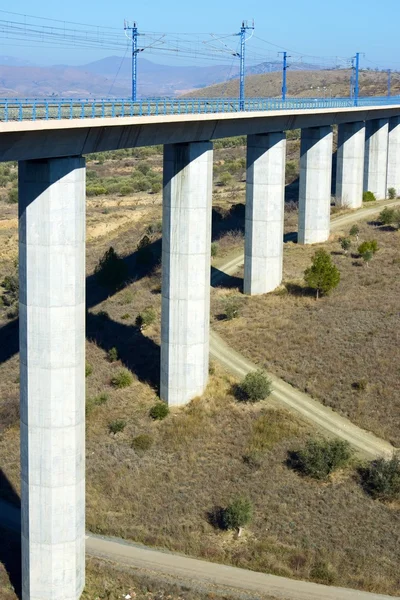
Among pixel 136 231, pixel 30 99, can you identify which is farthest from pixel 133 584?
pixel 136 231

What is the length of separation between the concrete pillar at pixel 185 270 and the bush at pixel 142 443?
3101 mm

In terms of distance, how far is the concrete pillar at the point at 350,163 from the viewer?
63.9 meters

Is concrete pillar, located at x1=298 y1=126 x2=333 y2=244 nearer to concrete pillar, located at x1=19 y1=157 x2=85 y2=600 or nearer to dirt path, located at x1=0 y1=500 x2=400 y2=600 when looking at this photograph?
dirt path, located at x1=0 y1=500 x2=400 y2=600

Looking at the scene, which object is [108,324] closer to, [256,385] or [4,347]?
[4,347]

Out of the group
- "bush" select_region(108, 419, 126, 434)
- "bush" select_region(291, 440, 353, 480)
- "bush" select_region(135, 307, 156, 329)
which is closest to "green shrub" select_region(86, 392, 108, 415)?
"bush" select_region(108, 419, 126, 434)

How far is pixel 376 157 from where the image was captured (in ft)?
237

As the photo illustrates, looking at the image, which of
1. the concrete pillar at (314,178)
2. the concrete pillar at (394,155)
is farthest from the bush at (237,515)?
the concrete pillar at (394,155)

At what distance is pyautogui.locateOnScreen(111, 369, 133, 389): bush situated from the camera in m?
38.4

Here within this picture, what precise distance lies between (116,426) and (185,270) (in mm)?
6895

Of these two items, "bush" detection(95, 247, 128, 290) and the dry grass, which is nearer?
the dry grass

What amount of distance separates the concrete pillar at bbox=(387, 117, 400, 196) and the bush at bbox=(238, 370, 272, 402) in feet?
141

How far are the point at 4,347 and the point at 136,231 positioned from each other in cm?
2154

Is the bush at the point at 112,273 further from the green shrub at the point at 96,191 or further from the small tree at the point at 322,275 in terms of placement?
the green shrub at the point at 96,191

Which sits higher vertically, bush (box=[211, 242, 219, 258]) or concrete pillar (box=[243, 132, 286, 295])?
concrete pillar (box=[243, 132, 286, 295])
